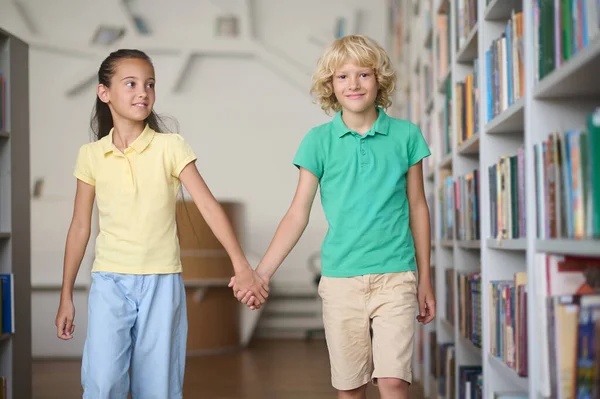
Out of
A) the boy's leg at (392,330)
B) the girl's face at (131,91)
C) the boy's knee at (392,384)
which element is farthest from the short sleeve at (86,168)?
the boy's knee at (392,384)

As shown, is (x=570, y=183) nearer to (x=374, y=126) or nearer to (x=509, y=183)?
(x=509, y=183)

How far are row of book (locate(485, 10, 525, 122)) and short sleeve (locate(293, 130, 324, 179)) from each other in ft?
1.72

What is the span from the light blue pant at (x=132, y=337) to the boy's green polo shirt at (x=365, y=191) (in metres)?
0.43

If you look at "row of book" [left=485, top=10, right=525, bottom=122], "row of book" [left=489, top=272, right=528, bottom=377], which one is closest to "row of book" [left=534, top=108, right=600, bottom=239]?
"row of book" [left=489, top=272, right=528, bottom=377]

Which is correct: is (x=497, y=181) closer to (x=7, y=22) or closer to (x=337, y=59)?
(x=337, y=59)

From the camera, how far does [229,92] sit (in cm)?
576

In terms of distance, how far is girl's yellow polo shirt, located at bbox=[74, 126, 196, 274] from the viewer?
6.04 feet

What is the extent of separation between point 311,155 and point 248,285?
39 centimetres

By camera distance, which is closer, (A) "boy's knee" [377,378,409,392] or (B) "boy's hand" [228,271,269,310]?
(A) "boy's knee" [377,378,409,392]

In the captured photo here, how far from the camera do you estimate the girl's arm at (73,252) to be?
6.31 feet

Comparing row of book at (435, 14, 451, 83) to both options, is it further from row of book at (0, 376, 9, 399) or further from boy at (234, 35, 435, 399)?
row of book at (0, 376, 9, 399)

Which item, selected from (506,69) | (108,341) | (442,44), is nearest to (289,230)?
(108,341)

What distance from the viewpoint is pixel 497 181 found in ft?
6.66

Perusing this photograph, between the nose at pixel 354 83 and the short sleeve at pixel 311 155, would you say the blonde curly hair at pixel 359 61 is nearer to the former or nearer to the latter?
the nose at pixel 354 83
